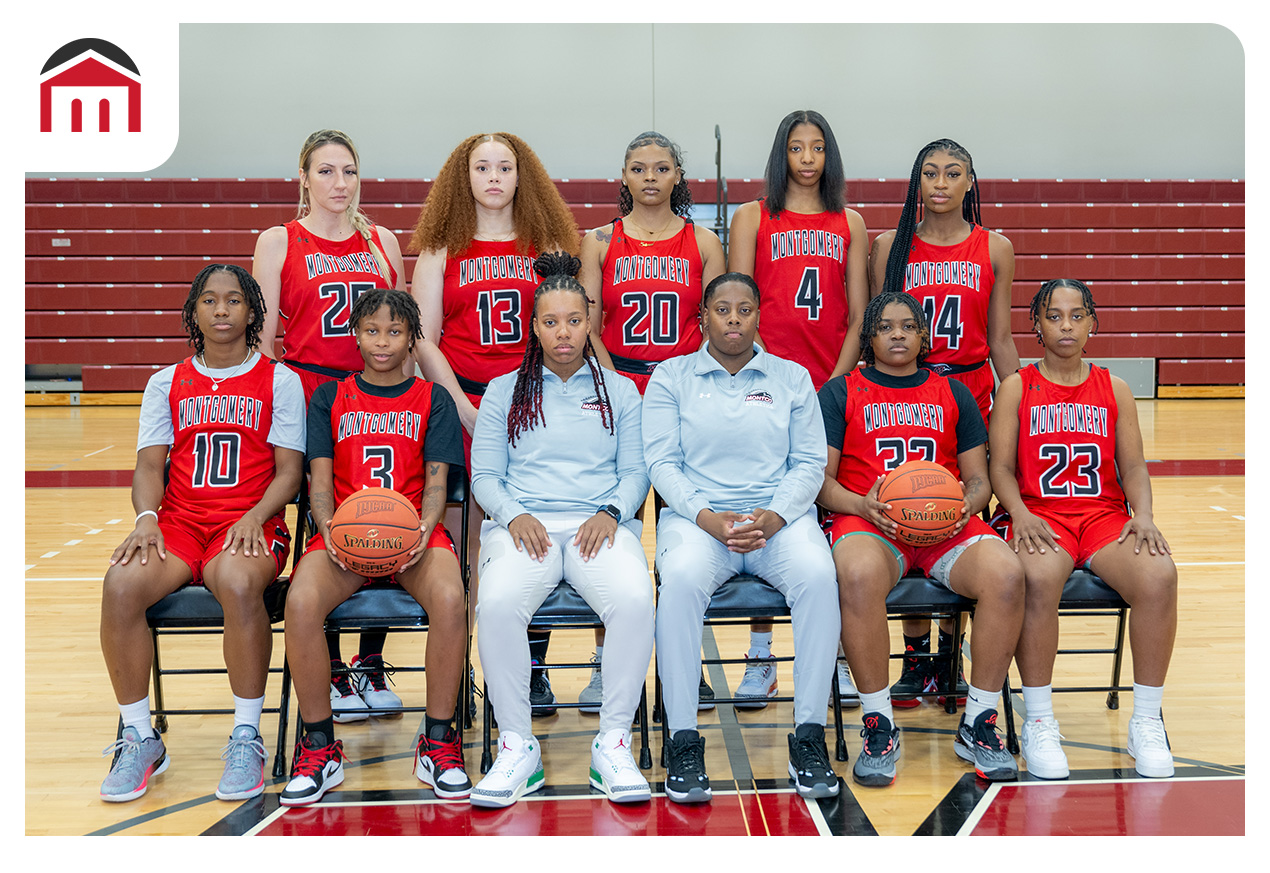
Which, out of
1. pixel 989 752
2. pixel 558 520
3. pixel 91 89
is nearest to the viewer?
pixel 989 752

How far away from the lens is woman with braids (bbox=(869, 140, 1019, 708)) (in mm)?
3018

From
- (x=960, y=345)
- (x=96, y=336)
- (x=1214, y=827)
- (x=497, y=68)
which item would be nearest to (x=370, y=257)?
(x=960, y=345)

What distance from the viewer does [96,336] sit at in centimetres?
1083

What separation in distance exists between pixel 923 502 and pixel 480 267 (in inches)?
56.3

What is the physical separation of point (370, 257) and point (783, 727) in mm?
1815

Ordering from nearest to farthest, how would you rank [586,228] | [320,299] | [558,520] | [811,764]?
1. [811,764]
2. [558,520]
3. [320,299]
4. [586,228]

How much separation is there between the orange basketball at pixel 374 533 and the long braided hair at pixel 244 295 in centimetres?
66

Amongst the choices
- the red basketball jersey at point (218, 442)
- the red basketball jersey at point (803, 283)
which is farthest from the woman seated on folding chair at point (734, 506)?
the red basketball jersey at point (218, 442)

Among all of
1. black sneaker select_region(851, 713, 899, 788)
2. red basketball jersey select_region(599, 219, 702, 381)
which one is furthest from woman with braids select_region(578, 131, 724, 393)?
black sneaker select_region(851, 713, 899, 788)

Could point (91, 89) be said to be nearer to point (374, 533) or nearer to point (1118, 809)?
point (374, 533)

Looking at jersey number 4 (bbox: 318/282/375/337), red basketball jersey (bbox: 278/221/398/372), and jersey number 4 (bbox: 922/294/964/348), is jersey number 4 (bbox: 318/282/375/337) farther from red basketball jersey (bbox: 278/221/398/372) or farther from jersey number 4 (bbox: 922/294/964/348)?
jersey number 4 (bbox: 922/294/964/348)

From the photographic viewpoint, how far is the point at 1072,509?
2.74 meters

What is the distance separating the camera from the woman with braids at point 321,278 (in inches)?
116

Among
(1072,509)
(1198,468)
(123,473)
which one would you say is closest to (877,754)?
(1072,509)
